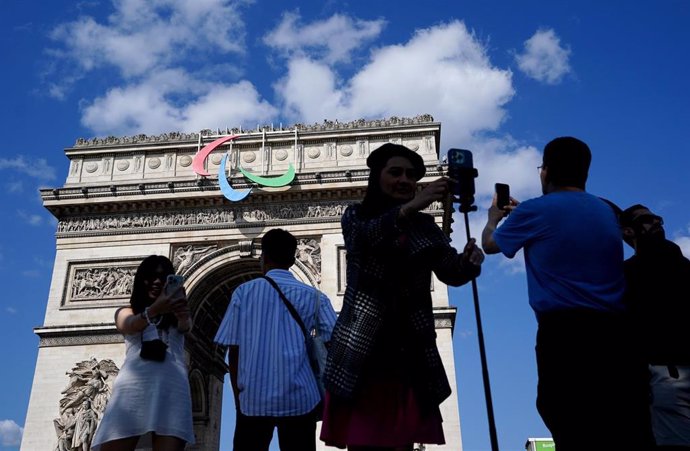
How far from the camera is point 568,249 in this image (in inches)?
131

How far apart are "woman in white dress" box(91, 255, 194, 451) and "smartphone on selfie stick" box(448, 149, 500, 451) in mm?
2014

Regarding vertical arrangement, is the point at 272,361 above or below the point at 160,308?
below

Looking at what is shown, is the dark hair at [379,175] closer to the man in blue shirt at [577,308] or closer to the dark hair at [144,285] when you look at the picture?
the man in blue shirt at [577,308]

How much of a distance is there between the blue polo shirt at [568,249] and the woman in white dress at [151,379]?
2.34 m

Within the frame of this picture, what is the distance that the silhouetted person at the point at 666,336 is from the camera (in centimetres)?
387

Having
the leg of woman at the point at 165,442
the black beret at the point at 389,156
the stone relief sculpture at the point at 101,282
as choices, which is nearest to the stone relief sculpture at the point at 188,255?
the stone relief sculpture at the point at 101,282

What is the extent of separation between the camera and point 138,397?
4180 millimetres

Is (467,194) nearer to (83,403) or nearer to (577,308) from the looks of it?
(577,308)

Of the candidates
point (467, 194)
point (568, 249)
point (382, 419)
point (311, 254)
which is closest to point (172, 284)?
point (382, 419)

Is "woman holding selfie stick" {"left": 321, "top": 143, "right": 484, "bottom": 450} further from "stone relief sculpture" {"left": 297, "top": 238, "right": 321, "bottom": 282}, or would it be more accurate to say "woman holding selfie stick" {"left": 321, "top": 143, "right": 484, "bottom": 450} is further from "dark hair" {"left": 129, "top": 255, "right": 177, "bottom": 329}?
"stone relief sculpture" {"left": 297, "top": 238, "right": 321, "bottom": 282}

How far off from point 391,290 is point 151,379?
2.00m

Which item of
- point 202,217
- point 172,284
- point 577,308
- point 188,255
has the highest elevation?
point 202,217

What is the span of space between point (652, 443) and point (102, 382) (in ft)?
59.5

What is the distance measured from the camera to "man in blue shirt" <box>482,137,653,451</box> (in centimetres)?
299
